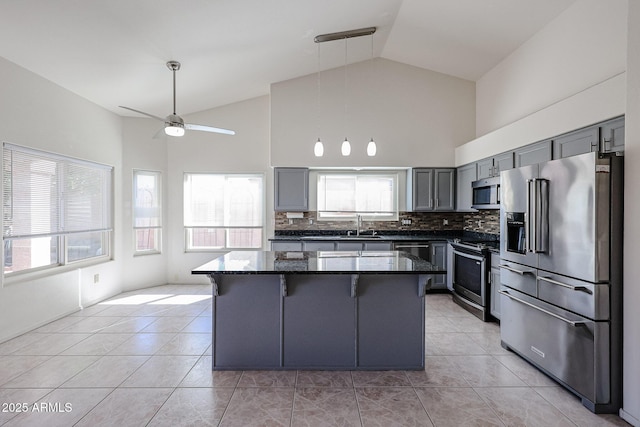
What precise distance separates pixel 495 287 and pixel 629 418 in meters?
1.86

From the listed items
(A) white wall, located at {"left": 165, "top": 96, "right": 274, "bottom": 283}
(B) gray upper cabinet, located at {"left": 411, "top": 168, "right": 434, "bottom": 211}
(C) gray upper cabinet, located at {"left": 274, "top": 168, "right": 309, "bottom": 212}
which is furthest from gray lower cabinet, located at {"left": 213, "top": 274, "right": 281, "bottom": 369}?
(B) gray upper cabinet, located at {"left": 411, "top": 168, "right": 434, "bottom": 211}

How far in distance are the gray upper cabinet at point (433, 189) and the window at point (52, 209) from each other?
4988mm

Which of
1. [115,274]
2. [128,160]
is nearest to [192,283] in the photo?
[115,274]

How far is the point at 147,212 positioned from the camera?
572 centimetres

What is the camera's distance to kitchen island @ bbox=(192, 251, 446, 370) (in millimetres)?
2822

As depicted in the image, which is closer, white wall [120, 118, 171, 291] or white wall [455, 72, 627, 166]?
white wall [455, 72, 627, 166]

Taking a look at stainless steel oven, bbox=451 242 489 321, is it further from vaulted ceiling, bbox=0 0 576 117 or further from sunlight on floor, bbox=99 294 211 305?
sunlight on floor, bbox=99 294 211 305

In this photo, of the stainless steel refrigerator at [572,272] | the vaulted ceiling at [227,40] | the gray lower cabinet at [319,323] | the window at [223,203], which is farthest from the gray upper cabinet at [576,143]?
the window at [223,203]

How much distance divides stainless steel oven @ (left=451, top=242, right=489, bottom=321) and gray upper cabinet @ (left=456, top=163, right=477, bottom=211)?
744 millimetres

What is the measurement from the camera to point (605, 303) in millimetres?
2193

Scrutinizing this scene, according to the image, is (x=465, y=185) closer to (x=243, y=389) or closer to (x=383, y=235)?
(x=383, y=235)

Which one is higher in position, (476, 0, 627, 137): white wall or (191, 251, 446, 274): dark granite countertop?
(476, 0, 627, 137): white wall

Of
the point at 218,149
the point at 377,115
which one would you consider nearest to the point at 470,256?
the point at 377,115

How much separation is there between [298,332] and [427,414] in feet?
3.77
